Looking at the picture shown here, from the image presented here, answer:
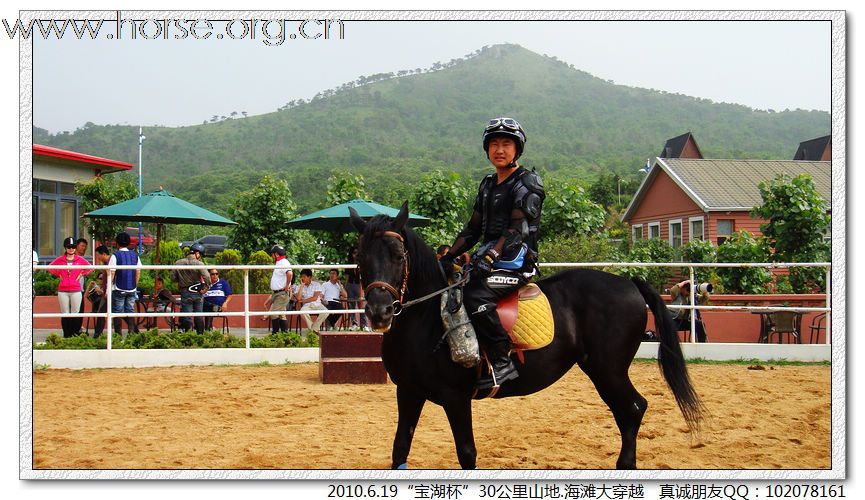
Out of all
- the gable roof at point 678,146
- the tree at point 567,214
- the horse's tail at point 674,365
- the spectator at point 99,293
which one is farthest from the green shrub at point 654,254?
the horse's tail at point 674,365

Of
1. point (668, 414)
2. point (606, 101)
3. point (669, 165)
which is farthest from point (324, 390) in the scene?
point (606, 101)

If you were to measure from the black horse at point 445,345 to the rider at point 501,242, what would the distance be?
0.73 feet

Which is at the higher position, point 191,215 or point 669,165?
point 669,165

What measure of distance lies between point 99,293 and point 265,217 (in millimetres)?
11394

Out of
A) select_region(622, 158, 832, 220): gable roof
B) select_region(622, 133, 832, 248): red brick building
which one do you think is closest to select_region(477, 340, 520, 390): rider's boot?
select_region(622, 133, 832, 248): red brick building

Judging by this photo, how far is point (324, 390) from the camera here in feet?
29.7

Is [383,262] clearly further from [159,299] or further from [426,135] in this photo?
[426,135]

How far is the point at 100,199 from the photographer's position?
65.4ft

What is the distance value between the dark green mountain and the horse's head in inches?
1415

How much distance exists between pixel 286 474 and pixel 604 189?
52.9 metres

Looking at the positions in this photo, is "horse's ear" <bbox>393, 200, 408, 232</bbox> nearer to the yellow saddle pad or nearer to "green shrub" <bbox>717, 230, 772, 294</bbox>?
the yellow saddle pad

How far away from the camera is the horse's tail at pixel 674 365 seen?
17.8ft

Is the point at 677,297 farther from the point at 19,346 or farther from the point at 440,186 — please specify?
the point at 19,346

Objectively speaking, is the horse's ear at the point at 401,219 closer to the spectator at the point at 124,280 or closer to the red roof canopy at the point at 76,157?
the spectator at the point at 124,280
